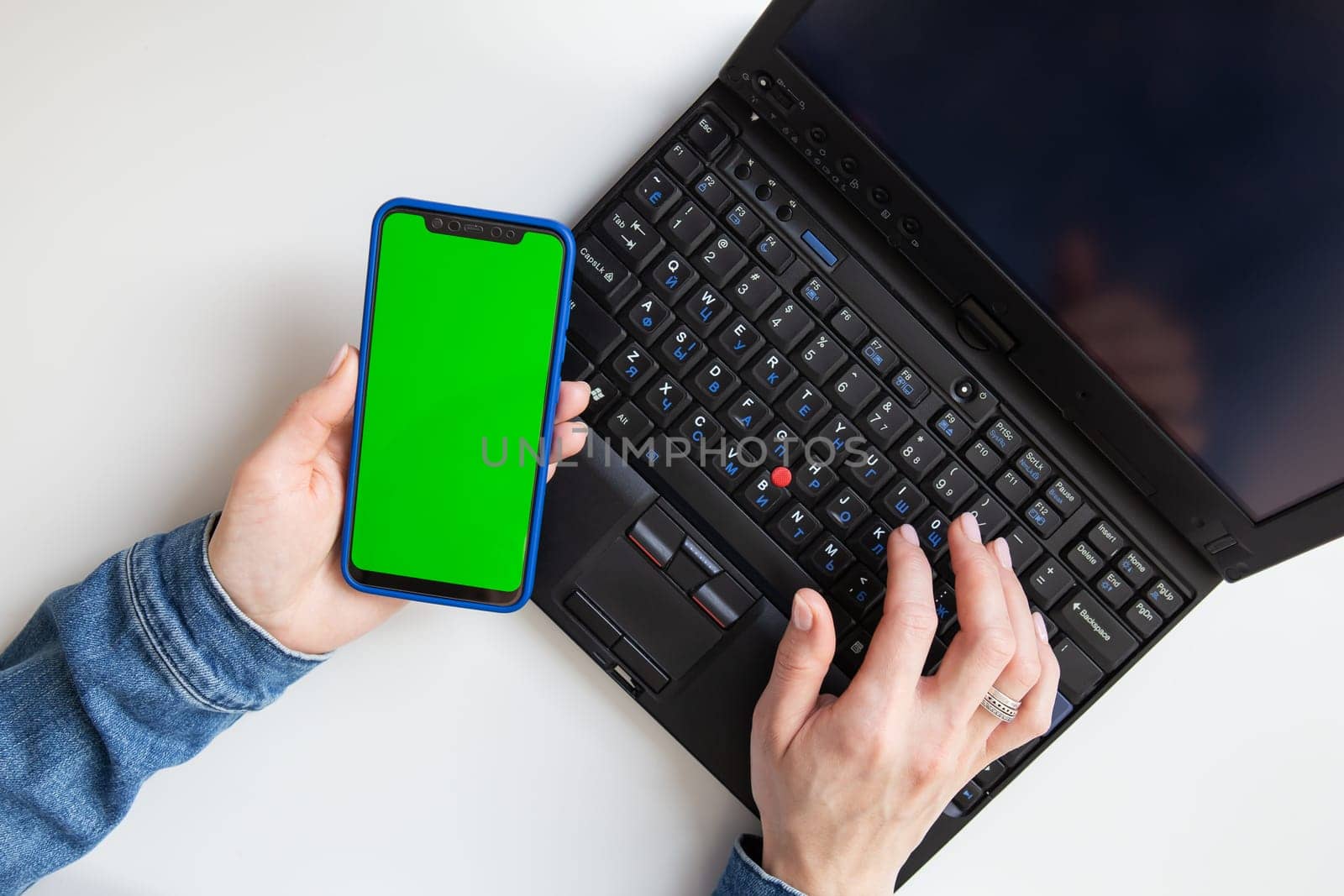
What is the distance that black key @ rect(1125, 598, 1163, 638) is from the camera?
599 mm

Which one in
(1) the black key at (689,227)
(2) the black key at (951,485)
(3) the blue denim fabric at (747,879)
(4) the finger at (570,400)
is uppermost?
(1) the black key at (689,227)

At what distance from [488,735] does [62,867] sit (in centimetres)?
31

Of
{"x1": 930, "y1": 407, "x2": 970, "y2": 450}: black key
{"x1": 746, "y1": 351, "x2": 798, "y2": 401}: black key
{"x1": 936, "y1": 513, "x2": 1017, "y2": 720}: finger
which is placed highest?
{"x1": 746, "y1": 351, "x2": 798, "y2": 401}: black key

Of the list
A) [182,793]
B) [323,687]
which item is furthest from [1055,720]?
[182,793]

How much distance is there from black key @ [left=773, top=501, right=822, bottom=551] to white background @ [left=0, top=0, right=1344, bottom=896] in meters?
0.19

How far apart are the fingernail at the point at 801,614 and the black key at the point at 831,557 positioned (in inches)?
1.4

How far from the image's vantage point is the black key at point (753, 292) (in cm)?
59

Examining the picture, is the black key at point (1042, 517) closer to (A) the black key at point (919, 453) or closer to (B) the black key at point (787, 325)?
(A) the black key at point (919, 453)

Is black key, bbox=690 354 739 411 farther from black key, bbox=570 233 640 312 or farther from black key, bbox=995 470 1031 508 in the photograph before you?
black key, bbox=995 470 1031 508

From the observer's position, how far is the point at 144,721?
0.59m

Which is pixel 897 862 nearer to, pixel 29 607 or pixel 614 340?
pixel 614 340

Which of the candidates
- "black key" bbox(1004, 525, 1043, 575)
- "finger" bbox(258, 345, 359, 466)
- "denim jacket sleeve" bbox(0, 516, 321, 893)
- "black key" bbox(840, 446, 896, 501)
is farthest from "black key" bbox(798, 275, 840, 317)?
"denim jacket sleeve" bbox(0, 516, 321, 893)

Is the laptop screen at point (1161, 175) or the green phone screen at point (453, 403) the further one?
the green phone screen at point (453, 403)

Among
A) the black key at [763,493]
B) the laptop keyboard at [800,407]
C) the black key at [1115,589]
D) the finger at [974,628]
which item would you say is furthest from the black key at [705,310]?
the black key at [1115,589]
